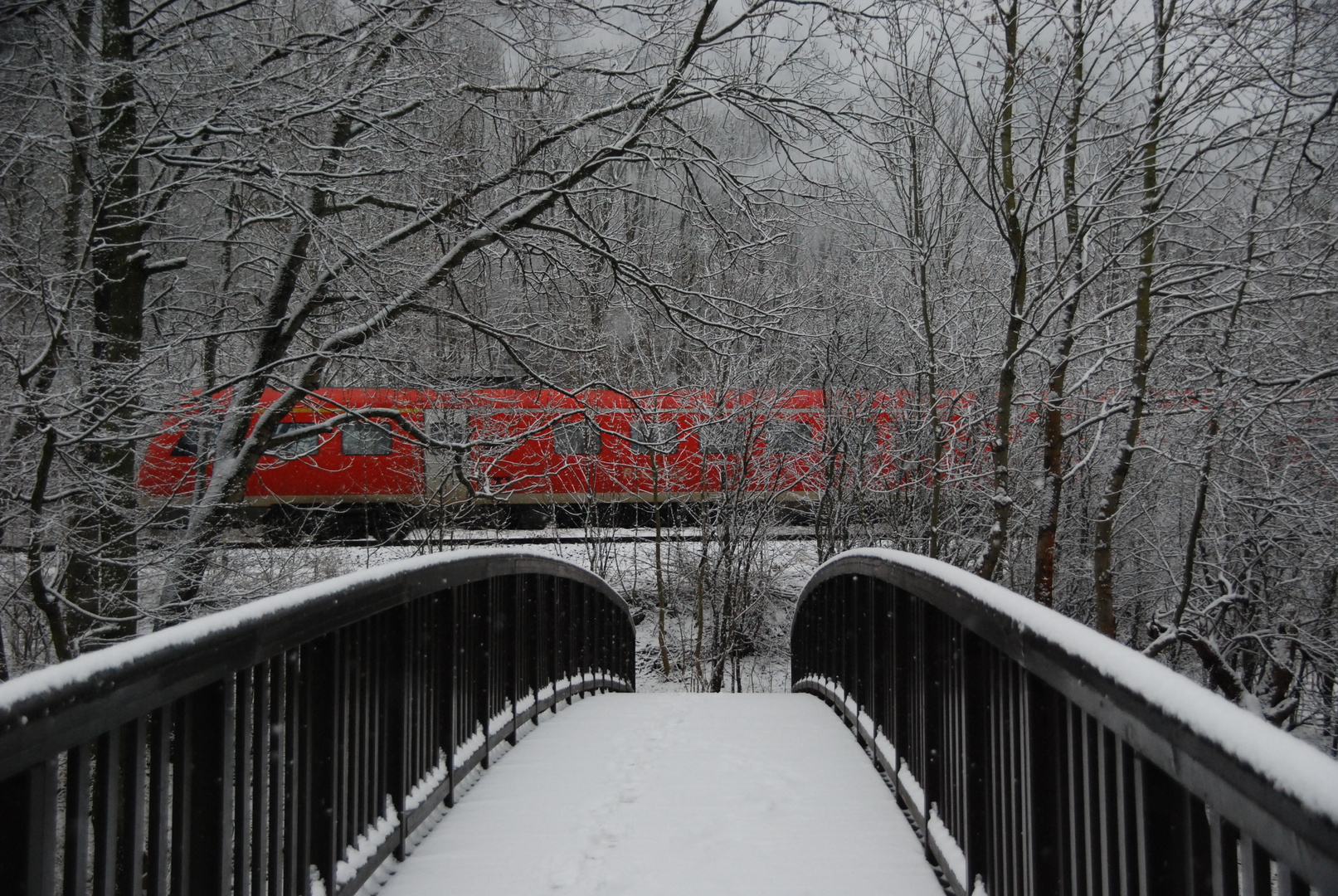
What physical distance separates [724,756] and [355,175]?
603 cm

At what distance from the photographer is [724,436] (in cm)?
2077

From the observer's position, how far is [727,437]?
20797 millimetres

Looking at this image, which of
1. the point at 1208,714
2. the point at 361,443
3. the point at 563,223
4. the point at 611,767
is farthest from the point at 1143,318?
the point at 361,443

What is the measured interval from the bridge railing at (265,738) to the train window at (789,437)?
632 inches

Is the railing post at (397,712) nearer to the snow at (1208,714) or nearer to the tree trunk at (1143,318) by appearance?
the snow at (1208,714)

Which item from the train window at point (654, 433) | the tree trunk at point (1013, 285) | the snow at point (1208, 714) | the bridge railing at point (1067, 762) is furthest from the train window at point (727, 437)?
the snow at point (1208, 714)

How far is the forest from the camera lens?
7797 millimetres

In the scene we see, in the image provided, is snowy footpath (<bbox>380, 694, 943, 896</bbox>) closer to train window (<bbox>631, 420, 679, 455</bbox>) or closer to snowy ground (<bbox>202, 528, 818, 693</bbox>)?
train window (<bbox>631, 420, 679, 455</bbox>)

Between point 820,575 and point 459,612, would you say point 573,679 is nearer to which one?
point 820,575

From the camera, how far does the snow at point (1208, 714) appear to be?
1.13 meters

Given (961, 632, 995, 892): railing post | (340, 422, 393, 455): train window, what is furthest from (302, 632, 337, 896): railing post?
(340, 422, 393, 455): train window

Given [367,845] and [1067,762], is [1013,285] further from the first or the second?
[367,845]

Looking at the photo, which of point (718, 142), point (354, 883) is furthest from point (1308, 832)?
point (718, 142)

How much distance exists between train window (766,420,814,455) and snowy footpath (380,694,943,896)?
1518 cm
